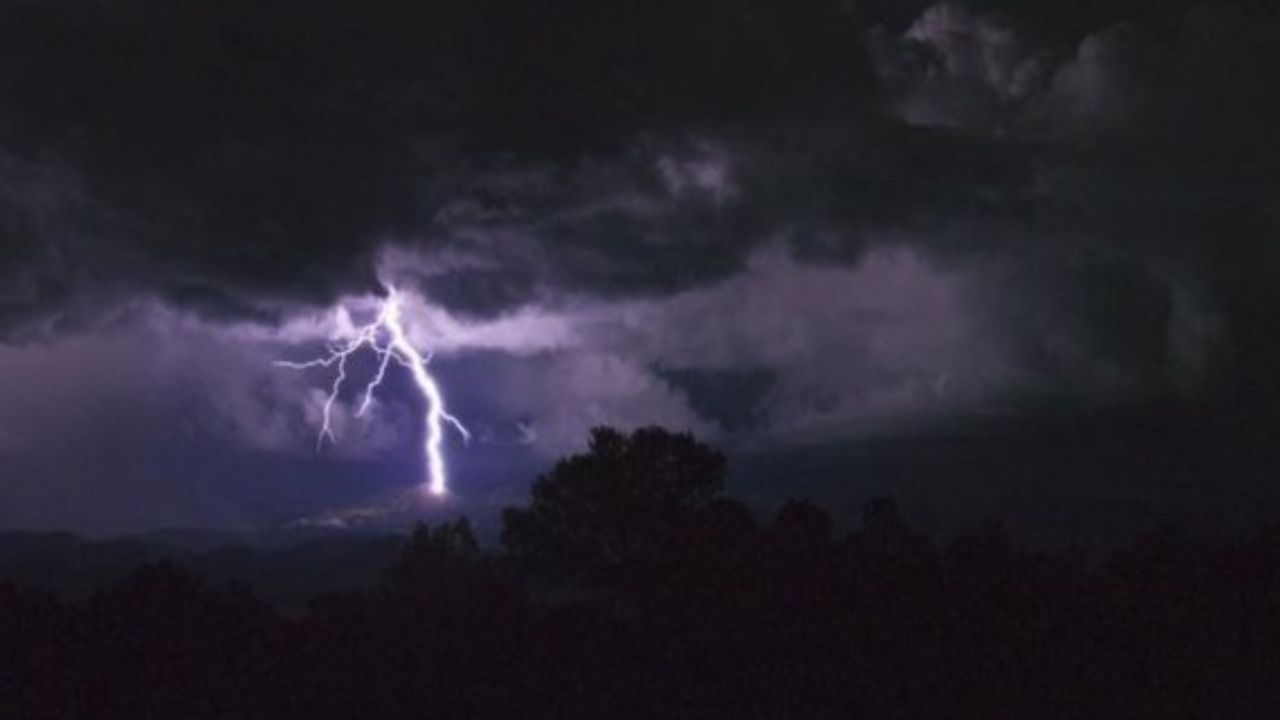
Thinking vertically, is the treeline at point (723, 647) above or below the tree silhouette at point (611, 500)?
below

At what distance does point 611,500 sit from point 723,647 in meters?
23.4

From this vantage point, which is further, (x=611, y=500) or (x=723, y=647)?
(x=611, y=500)

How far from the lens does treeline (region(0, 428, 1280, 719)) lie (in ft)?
71.3

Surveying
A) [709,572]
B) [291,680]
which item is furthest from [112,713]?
[709,572]

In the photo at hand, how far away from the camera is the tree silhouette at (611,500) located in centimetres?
4722

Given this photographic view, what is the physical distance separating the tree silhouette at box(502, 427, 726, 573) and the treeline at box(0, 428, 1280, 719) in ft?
45.1

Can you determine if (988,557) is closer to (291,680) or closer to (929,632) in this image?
(929,632)

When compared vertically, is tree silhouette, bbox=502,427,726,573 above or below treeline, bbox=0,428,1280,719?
above

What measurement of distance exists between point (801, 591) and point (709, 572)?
343 cm

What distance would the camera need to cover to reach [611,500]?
47.8m

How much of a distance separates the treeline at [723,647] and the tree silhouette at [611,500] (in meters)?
13.7

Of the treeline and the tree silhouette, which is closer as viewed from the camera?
the treeline

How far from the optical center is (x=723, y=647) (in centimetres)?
2461

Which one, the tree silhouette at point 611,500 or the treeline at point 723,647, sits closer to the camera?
the treeline at point 723,647
